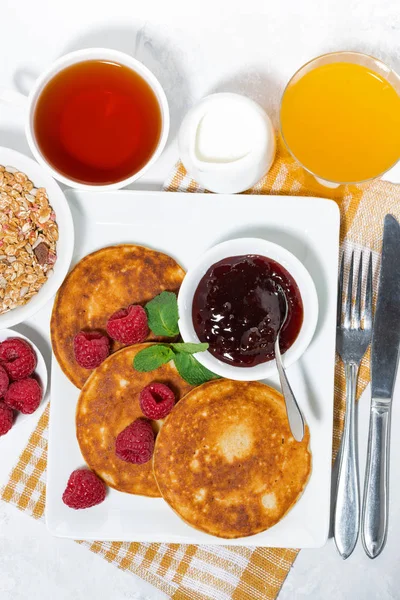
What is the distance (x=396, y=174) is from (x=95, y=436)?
1123mm

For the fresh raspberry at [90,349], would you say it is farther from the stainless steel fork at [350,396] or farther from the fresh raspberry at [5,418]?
the stainless steel fork at [350,396]

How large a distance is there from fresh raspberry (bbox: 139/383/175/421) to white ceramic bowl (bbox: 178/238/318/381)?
17cm

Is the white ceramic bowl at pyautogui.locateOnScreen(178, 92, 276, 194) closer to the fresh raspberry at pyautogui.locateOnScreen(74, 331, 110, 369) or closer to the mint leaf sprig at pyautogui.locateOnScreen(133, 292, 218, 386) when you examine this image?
the mint leaf sprig at pyautogui.locateOnScreen(133, 292, 218, 386)

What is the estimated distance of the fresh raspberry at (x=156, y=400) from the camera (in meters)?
1.66

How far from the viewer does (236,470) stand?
1.72 meters

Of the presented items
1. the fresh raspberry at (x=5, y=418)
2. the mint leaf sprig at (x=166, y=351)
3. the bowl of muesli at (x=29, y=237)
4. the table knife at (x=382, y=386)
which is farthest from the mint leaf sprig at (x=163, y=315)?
the table knife at (x=382, y=386)

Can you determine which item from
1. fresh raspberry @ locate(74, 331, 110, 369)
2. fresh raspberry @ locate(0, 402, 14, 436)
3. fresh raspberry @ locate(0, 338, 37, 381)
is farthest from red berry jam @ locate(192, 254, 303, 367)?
fresh raspberry @ locate(0, 402, 14, 436)

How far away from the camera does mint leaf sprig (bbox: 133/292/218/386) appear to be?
165cm

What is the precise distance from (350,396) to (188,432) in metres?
0.46

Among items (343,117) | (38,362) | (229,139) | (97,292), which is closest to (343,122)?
(343,117)

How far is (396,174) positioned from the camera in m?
1.82

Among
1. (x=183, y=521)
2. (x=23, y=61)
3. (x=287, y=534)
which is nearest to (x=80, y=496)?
(x=183, y=521)

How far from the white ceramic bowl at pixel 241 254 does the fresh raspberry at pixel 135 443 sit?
0.89ft

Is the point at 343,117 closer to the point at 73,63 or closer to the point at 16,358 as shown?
the point at 73,63
